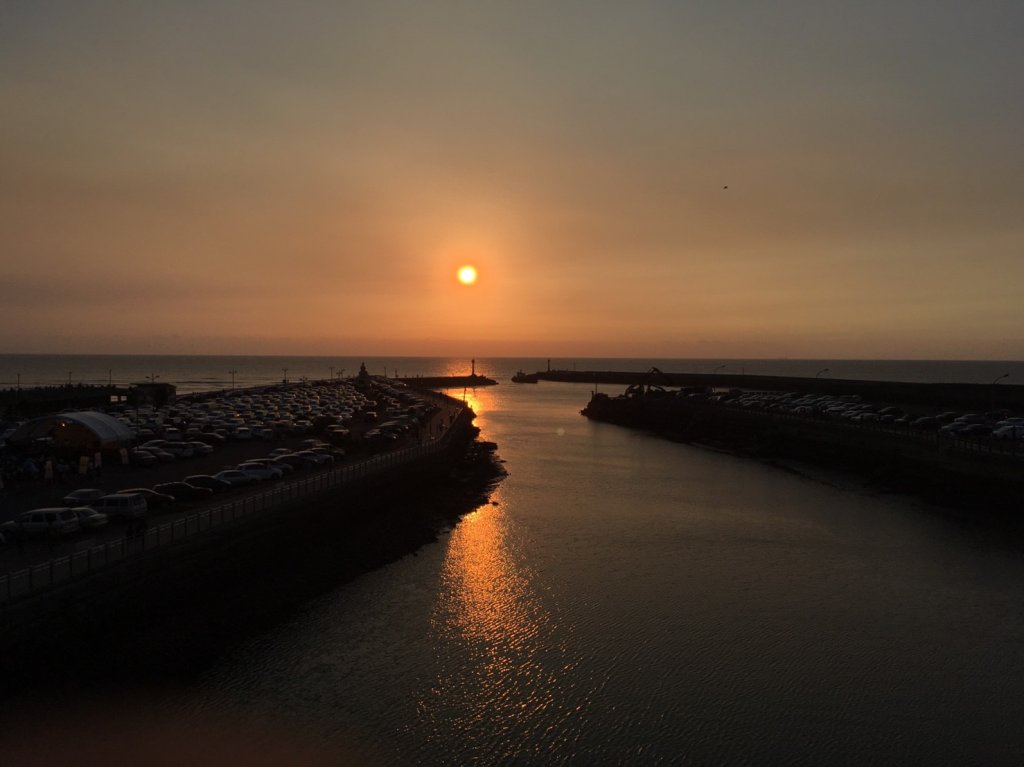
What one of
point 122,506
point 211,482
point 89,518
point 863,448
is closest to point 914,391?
point 863,448

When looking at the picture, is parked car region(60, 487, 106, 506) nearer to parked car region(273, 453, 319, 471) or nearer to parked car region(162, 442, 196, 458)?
parked car region(273, 453, 319, 471)

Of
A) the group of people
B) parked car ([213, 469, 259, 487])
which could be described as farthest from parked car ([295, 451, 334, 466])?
the group of people

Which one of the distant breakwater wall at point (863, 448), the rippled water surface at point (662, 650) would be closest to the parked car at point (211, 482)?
the rippled water surface at point (662, 650)

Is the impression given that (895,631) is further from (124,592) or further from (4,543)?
(4,543)

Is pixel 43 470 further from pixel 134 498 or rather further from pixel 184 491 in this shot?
pixel 134 498

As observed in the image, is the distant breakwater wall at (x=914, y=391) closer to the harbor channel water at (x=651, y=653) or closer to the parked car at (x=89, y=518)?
the harbor channel water at (x=651, y=653)

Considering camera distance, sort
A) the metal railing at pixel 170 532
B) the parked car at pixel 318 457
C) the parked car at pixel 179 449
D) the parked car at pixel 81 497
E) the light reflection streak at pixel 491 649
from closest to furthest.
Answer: the metal railing at pixel 170 532
the light reflection streak at pixel 491 649
the parked car at pixel 81 497
the parked car at pixel 318 457
the parked car at pixel 179 449
